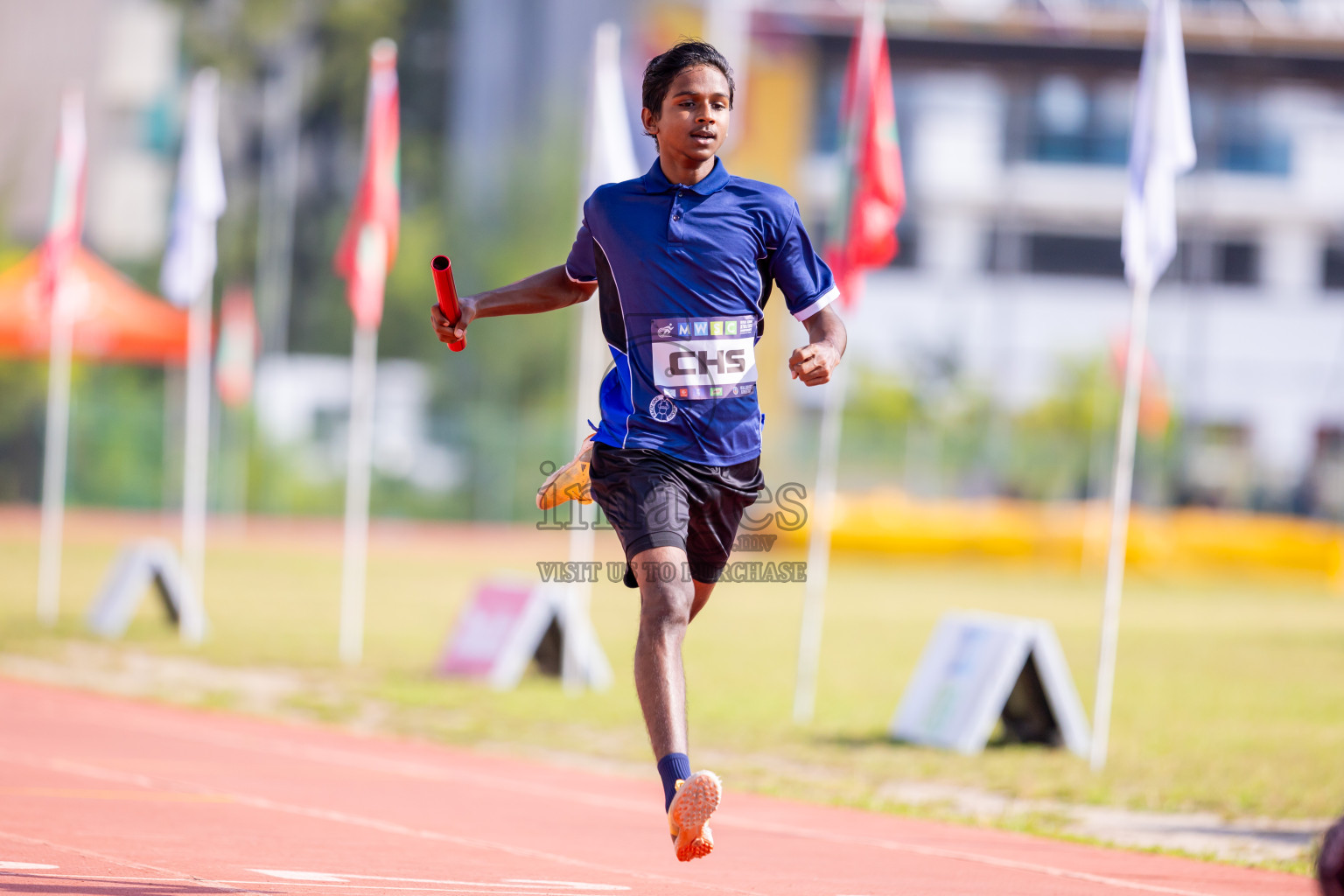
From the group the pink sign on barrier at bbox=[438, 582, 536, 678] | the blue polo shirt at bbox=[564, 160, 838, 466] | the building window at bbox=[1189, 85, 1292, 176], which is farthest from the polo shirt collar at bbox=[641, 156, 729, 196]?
the building window at bbox=[1189, 85, 1292, 176]

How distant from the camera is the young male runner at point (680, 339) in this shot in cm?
471

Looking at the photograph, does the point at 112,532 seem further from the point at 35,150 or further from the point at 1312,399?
the point at 1312,399

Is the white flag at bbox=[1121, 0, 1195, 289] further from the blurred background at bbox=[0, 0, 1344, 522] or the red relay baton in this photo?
the blurred background at bbox=[0, 0, 1344, 522]

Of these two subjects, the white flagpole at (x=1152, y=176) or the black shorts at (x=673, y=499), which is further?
the white flagpole at (x=1152, y=176)

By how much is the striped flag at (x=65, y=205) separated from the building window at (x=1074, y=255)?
43.0 metres

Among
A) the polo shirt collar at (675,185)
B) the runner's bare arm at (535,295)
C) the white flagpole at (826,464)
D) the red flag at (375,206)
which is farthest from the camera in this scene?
the red flag at (375,206)

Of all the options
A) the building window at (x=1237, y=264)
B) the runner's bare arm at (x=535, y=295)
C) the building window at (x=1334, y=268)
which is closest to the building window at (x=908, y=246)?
the building window at (x=1237, y=264)

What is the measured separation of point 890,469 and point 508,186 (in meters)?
14.7

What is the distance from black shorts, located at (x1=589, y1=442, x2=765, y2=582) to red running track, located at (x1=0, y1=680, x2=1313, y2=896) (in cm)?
115

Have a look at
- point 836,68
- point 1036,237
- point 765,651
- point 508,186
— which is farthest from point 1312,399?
point 765,651

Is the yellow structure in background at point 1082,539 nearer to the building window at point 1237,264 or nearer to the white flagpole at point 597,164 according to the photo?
the white flagpole at point 597,164

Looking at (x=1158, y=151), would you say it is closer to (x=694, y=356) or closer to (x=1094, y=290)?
(x=694, y=356)

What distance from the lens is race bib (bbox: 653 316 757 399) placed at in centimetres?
481

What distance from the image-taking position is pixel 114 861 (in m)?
5.31
